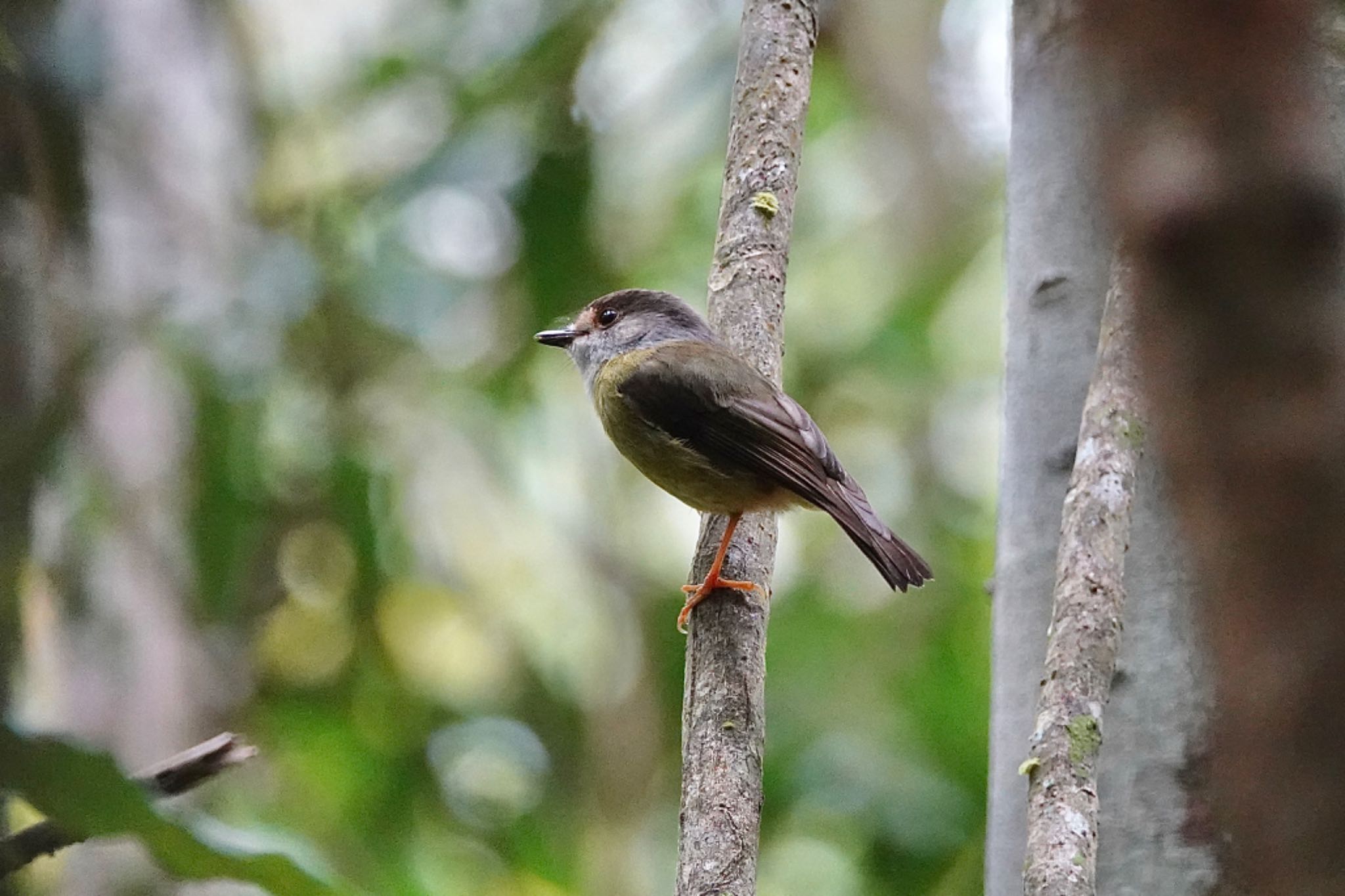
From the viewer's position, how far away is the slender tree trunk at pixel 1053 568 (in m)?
2.28

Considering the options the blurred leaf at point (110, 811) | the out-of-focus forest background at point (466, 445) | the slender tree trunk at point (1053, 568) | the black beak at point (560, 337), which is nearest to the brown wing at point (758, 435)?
the black beak at point (560, 337)

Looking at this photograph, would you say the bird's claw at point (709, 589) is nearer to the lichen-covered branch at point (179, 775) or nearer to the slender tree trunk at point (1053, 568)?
the slender tree trunk at point (1053, 568)

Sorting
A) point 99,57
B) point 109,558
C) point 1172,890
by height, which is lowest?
point 1172,890

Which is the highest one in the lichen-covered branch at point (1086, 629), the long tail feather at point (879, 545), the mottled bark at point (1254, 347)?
the long tail feather at point (879, 545)

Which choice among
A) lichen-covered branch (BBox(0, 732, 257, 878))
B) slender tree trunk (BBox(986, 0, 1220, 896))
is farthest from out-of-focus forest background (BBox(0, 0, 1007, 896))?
lichen-covered branch (BBox(0, 732, 257, 878))

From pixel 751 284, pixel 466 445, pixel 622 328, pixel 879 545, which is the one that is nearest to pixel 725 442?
pixel 879 545

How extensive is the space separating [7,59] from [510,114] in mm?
3078

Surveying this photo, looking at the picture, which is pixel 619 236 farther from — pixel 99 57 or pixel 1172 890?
pixel 1172 890

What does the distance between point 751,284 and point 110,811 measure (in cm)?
212

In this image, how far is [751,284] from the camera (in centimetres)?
340

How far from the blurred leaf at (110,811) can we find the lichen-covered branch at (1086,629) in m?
1.01

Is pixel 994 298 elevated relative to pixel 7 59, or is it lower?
elevated

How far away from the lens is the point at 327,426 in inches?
218

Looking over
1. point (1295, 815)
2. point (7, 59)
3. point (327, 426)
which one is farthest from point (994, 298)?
point (1295, 815)
